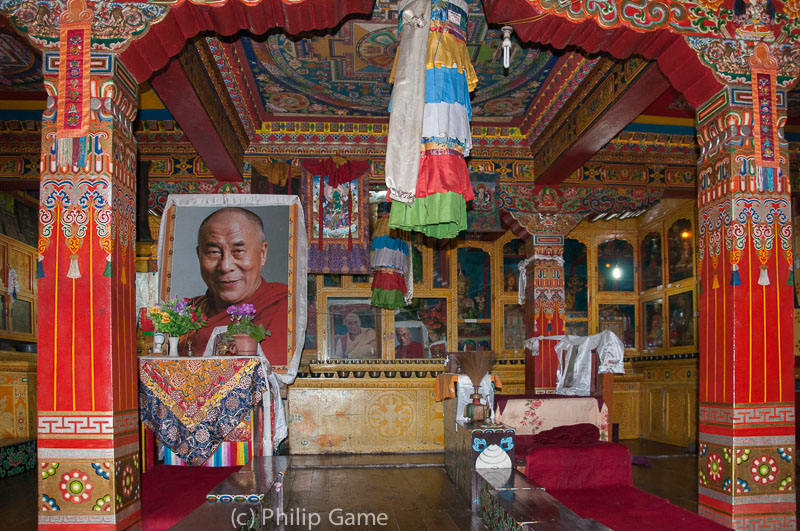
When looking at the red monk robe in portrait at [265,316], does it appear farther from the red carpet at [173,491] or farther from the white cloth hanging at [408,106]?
the white cloth hanging at [408,106]

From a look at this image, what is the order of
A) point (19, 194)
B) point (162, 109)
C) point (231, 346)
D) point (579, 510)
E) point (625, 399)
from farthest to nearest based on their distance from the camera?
point (625, 399), point (19, 194), point (162, 109), point (231, 346), point (579, 510)

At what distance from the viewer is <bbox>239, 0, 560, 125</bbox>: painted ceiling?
19.4ft

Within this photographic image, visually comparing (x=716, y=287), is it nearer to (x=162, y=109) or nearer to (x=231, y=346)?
(x=231, y=346)

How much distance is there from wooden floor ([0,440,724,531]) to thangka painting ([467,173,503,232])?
3.05 m

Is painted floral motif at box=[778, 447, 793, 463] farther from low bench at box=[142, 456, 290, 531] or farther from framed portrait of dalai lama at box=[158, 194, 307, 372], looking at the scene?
framed portrait of dalai lama at box=[158, 194, 307, 372]

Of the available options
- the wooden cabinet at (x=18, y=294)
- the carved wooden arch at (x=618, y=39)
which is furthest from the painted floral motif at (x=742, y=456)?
the wooden cabinet at (x=18, y=294)

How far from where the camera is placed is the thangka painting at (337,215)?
771cm

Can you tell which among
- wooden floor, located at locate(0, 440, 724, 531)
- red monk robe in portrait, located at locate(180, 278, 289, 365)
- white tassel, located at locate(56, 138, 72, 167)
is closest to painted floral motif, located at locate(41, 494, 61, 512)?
wooden floor, located at locate(0, 440, 724, 531)

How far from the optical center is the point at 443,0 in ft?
12.9

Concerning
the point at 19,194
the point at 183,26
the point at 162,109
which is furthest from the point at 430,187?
the point at 19,194

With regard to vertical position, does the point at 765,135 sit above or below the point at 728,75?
below

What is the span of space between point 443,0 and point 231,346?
3.10 m

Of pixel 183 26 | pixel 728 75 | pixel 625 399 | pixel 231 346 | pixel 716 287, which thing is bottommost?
pixel 625 399

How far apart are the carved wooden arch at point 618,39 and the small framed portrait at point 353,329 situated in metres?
6.50
